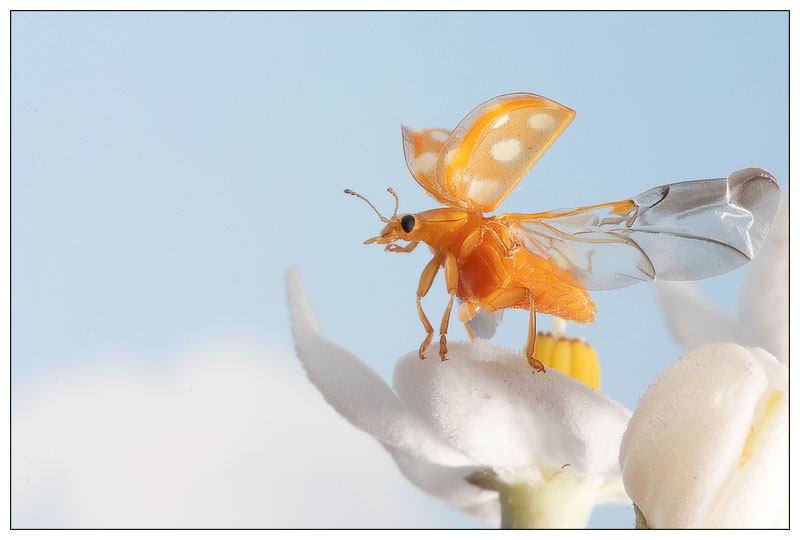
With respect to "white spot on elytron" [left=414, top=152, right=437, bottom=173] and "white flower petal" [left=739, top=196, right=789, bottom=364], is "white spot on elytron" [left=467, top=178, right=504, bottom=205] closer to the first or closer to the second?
"white spot on elytron" [left=414, top=152, right=437, bottom=173]

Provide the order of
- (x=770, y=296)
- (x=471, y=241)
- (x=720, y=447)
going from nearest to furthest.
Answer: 1. (x=720, y=447)
2. (x=471, y=241)
3. (x=770, y=296)

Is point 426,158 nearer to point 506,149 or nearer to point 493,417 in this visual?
point 506,149

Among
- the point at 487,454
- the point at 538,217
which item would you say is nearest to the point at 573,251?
the point at 538,217

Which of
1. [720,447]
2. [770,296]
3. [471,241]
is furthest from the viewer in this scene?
[770,296]

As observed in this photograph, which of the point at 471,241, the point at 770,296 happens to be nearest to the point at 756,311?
the point at 770,296

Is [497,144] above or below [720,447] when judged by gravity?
above

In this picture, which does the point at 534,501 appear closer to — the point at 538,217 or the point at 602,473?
the point at 602,473

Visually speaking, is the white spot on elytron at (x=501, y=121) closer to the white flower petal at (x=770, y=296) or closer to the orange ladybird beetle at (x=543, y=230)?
the orange ladybird beetle at (x=543, y=230)
